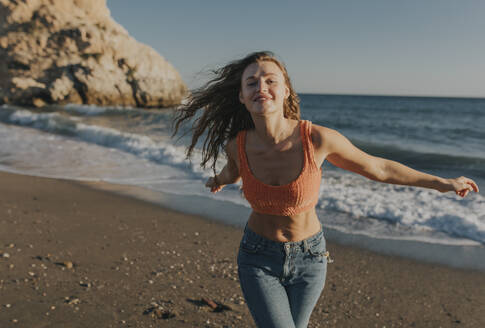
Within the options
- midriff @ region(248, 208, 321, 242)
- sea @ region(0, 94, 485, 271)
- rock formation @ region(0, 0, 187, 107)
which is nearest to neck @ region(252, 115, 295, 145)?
midriff @ region(248, 208, 321, 242)

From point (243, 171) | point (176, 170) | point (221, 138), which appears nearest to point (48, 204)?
point (176, 170)

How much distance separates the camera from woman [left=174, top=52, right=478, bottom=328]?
2201 millimetres

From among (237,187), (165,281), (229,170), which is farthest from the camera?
(237,187)

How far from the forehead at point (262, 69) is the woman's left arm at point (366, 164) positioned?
46 centimetres

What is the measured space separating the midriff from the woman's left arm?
38 cm

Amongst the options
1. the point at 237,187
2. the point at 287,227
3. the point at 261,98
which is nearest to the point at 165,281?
the point at 287,227

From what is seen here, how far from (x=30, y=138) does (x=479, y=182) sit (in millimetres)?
15614

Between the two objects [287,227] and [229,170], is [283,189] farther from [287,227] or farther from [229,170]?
[229,170]

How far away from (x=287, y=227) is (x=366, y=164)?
61cm

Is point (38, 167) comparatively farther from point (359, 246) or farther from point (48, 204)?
point (359, 246)

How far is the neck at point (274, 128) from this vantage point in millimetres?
2385

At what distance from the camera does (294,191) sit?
7.22 ft

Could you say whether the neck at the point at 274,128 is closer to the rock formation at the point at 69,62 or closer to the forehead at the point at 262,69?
the forehead at the point at 262,69

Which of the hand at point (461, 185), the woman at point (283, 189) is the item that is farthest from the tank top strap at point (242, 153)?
the hand at point (461, 185)
